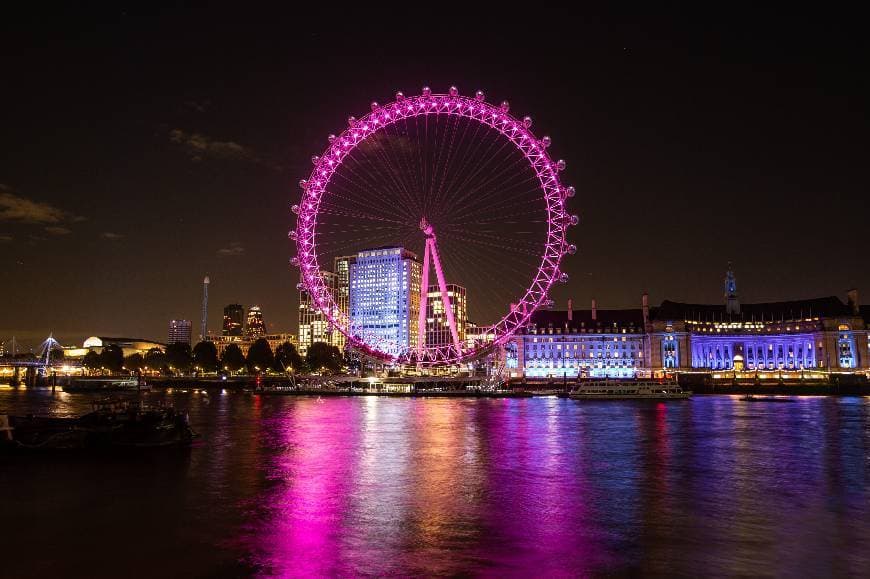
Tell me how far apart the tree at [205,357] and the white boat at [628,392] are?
8668cm

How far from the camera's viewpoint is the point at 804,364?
5443 inches

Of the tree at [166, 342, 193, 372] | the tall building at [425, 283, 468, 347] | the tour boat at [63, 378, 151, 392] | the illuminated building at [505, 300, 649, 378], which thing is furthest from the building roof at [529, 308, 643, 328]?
the tour boat at [63, 378, 151, 392]

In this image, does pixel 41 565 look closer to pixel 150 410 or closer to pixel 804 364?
pixel 150 410

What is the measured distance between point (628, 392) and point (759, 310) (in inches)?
2944

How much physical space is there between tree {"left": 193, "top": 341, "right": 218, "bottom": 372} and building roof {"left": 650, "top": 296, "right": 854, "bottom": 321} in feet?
307

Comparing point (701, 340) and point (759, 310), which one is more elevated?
point (759, 310)

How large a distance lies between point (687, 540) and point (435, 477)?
10382mm

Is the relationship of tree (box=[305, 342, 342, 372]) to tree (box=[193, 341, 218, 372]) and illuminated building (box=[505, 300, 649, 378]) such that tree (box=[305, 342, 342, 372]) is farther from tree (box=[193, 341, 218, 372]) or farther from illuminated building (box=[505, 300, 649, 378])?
illuminated building (box=[505, 300, 649, 378])

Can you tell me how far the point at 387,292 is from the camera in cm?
18462

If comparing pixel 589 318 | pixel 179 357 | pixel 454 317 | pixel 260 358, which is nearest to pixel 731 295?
pixel 589 318

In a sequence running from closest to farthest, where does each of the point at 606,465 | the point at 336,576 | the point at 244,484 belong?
the point at 336,576, the point at 244,484, the point at 606,465

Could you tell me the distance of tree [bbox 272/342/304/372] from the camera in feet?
510

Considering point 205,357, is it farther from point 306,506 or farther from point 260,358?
point 306,506

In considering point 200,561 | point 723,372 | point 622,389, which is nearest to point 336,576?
point 200,561
